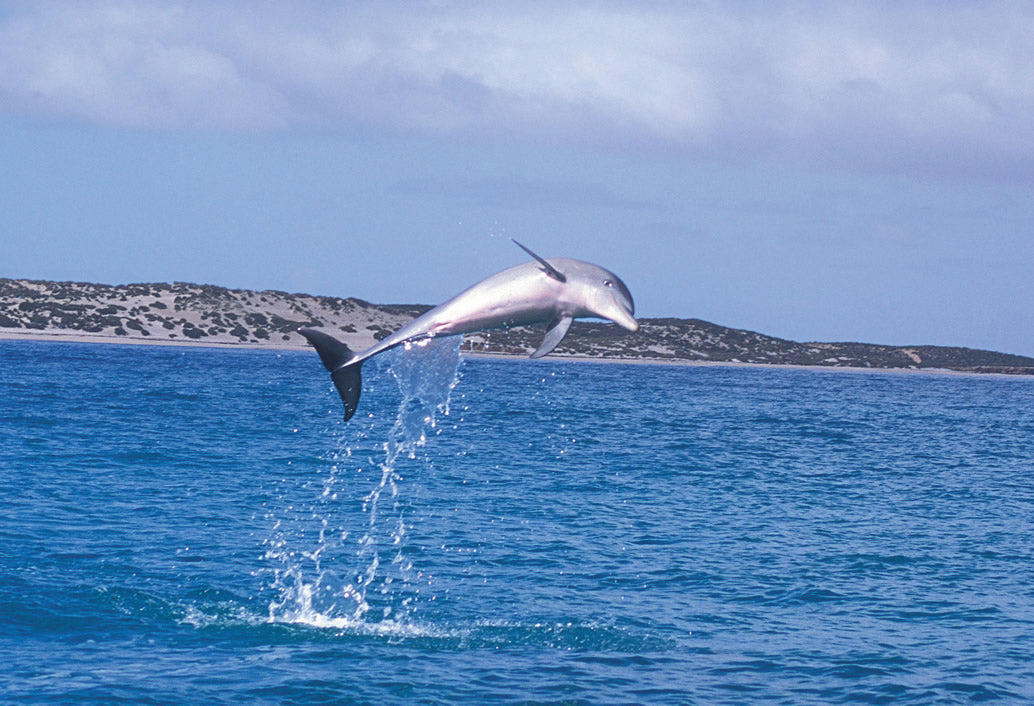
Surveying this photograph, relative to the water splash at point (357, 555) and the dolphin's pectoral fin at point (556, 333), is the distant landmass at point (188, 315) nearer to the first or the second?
the water splash at point (357, 555)

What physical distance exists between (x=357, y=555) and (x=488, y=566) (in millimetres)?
4214

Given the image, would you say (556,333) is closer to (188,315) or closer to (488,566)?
(488,566)

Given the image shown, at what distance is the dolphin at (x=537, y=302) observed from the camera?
10602 mm

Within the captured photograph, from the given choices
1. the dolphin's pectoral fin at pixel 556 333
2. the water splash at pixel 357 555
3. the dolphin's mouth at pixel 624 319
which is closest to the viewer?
the dolphin's mouth at pixel 624 319

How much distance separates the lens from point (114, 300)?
550ft

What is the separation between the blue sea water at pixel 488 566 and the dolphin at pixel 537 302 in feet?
3.10

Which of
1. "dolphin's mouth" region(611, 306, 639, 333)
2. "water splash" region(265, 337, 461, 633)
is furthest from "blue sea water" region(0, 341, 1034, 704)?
"dolphin's mouth" region(611, 306, 639, 333)

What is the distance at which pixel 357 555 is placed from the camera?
34.0m

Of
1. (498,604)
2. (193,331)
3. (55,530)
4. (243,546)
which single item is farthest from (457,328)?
(193,331)

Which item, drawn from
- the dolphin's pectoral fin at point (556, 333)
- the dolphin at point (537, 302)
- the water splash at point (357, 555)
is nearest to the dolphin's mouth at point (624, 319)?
the dolphin at point (537, 302)

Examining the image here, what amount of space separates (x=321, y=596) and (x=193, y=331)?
133977 mm

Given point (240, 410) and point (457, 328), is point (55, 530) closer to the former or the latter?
point (457, 328)

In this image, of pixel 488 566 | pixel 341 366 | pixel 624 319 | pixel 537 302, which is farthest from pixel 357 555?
pixel 624 319

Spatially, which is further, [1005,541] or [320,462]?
[320,462]
